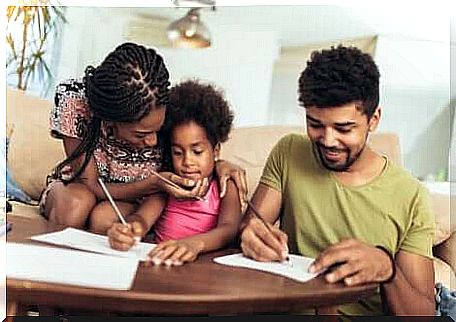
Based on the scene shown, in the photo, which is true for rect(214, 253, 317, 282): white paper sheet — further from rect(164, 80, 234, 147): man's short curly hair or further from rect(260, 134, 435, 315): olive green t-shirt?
rect(164, 80, 234, 147): man's short curly hair

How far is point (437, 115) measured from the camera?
4.06 feet

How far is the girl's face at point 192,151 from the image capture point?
4.02 feet

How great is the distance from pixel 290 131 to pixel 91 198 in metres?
0.36

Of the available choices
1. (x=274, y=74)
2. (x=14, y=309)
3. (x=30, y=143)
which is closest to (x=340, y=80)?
(x=274, y=74)

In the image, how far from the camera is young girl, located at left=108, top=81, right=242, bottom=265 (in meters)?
1.22

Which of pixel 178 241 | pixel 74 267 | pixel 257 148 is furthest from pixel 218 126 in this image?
pixel 74 267

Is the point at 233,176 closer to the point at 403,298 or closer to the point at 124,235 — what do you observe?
the point at 124,235

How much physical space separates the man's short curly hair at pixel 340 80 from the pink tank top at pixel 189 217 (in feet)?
0.75

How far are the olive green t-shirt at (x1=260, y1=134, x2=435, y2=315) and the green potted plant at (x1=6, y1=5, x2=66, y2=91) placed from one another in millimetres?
436

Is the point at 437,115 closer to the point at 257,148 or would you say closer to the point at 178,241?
the point at 257,148

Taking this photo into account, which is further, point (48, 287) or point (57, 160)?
point (57, 160)

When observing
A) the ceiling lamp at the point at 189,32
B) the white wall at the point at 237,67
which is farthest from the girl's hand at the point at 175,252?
the ceiling lamp at the point at 189,32

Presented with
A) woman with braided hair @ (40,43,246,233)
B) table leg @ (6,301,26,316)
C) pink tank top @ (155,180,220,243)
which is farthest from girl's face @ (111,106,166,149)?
table leg @ (6,301,26,316)

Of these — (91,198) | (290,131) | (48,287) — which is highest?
(290,131)
